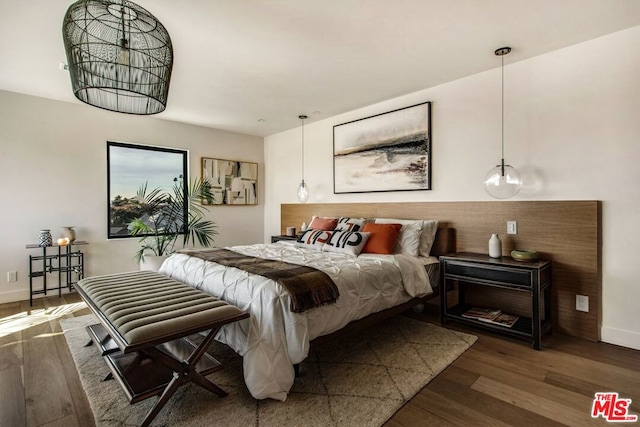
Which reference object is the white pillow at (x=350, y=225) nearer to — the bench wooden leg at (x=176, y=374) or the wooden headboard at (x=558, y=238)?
the wooden headboard at (x=558, y=238)

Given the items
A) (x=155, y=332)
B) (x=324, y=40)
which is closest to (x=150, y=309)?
(x=155, y=332)

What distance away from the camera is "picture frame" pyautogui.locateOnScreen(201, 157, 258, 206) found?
526 centimetres

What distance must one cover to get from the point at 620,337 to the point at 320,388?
94.7 inches

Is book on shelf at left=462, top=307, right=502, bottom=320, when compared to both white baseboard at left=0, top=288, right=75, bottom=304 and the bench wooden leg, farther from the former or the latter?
white baseboard at left=0, top=288, right=75, bottom=304

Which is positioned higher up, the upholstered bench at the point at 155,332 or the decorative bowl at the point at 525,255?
the decorative bowl at the point at 525,255

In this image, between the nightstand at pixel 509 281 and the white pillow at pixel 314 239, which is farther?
the white pillow at pixel 314 239

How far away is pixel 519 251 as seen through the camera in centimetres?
274

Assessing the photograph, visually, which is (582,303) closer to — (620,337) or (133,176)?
(620,337)

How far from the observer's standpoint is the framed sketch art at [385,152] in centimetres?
362

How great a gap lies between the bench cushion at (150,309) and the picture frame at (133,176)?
7.56 feet

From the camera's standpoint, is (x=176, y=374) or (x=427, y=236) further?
(x=427, y=236)

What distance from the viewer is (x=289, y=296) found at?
191 cm

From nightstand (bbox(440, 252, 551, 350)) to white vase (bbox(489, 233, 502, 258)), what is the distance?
5 centimetres

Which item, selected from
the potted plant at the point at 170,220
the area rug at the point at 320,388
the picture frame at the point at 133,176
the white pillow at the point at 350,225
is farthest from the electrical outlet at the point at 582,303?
the picture frame at the point at 133,176
